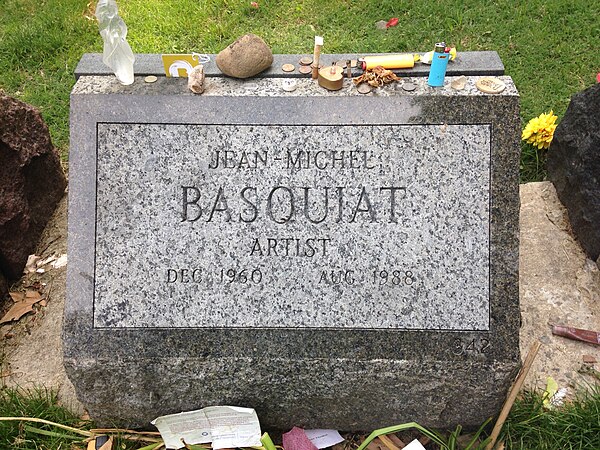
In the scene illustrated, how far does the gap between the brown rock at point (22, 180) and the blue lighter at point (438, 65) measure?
1984 millimetres

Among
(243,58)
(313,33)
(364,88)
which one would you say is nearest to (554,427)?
(364,88)

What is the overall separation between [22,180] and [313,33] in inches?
86.2

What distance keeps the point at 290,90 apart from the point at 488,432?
1586 mm

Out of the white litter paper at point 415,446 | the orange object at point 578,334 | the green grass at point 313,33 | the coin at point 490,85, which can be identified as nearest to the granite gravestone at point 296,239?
the coin at point 490,85

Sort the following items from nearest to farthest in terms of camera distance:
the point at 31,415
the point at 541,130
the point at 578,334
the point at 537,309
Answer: the point at 31,415, the point at 578,334, the point at 537,309, the point at 541,130

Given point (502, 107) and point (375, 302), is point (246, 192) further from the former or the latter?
point (502, 107)

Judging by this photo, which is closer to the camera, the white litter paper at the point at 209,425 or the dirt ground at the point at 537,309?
the white litter paper at the point at 209,425

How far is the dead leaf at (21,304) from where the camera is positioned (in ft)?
9.65

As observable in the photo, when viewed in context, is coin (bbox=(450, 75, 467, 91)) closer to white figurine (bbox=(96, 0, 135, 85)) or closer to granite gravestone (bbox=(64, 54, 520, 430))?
granite gravestone (bbox=(64, 54, 520, 430))

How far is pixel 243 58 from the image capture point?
2355mm

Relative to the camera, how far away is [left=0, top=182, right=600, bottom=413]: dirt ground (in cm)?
272

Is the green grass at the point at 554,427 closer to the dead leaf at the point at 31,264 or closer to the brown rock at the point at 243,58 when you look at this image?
the brown rock at the point at 243,58

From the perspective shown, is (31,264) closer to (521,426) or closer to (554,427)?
(521,426)

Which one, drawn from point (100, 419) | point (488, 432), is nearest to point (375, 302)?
point (488, 432)
